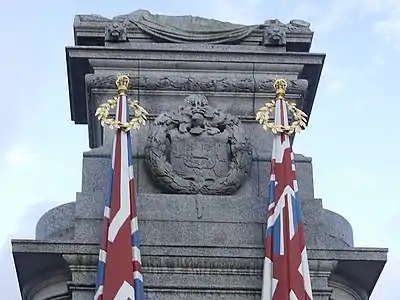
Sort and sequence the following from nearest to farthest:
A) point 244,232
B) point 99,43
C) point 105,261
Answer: point 105,261 < point 244,232 < point 99,43

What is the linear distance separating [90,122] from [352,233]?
16.7 feet

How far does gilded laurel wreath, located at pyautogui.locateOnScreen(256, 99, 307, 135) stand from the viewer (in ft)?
56.0

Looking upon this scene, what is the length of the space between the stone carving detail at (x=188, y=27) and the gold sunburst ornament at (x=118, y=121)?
74.3 inches

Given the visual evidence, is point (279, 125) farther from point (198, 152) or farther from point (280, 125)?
point (198, 152)

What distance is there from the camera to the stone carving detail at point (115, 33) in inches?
749

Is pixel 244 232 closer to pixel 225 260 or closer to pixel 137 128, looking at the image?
pixel 225 260

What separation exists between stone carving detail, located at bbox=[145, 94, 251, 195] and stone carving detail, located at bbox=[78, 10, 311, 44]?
1894 mm

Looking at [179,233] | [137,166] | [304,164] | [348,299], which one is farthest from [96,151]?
[348,299]

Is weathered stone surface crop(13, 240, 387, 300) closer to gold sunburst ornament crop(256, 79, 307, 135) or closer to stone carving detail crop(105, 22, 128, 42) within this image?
gold sunburst ornament crop(256, 79, 307, 135)

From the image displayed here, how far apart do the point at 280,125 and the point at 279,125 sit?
0.02 m

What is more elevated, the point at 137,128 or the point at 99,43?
the point at 99,43

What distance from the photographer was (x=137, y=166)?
694 inches

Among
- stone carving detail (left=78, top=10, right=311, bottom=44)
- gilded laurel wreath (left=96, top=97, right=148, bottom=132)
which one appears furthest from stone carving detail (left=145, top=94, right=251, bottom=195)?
stone carving detail (left=78, top=10, right=311, bottom=44)

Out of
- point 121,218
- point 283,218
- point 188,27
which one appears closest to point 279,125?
point 283,218
